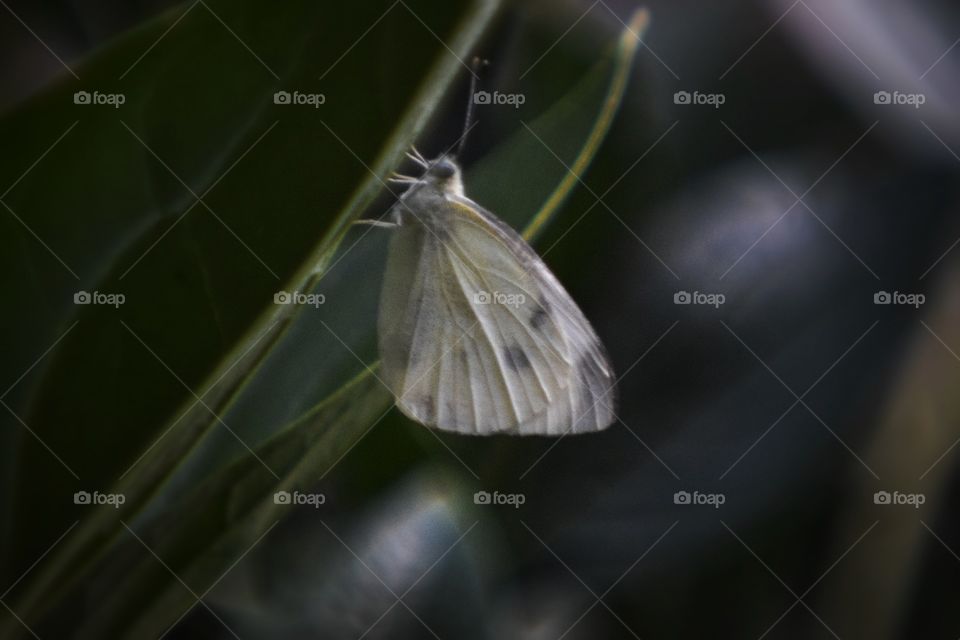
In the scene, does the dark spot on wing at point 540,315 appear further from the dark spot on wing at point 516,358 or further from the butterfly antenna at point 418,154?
the butterfly antenna at point 418,154

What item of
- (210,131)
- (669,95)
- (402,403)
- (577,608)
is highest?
(669,95)

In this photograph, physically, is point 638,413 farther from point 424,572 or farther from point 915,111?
point 915,111

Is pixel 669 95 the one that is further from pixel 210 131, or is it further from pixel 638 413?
pixel 210 131

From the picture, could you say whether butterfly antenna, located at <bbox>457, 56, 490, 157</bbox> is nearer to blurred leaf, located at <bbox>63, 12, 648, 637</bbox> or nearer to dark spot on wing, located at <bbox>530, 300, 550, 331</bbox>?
blurred leaf, located at <bbox>63, 12, 648, 637</bbox>

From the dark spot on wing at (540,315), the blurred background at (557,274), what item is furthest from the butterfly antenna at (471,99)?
the dark spot on wing at (540,315)

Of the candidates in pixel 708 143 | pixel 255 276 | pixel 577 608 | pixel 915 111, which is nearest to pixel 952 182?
pixel 915 111

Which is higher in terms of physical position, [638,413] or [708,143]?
[708,143]
